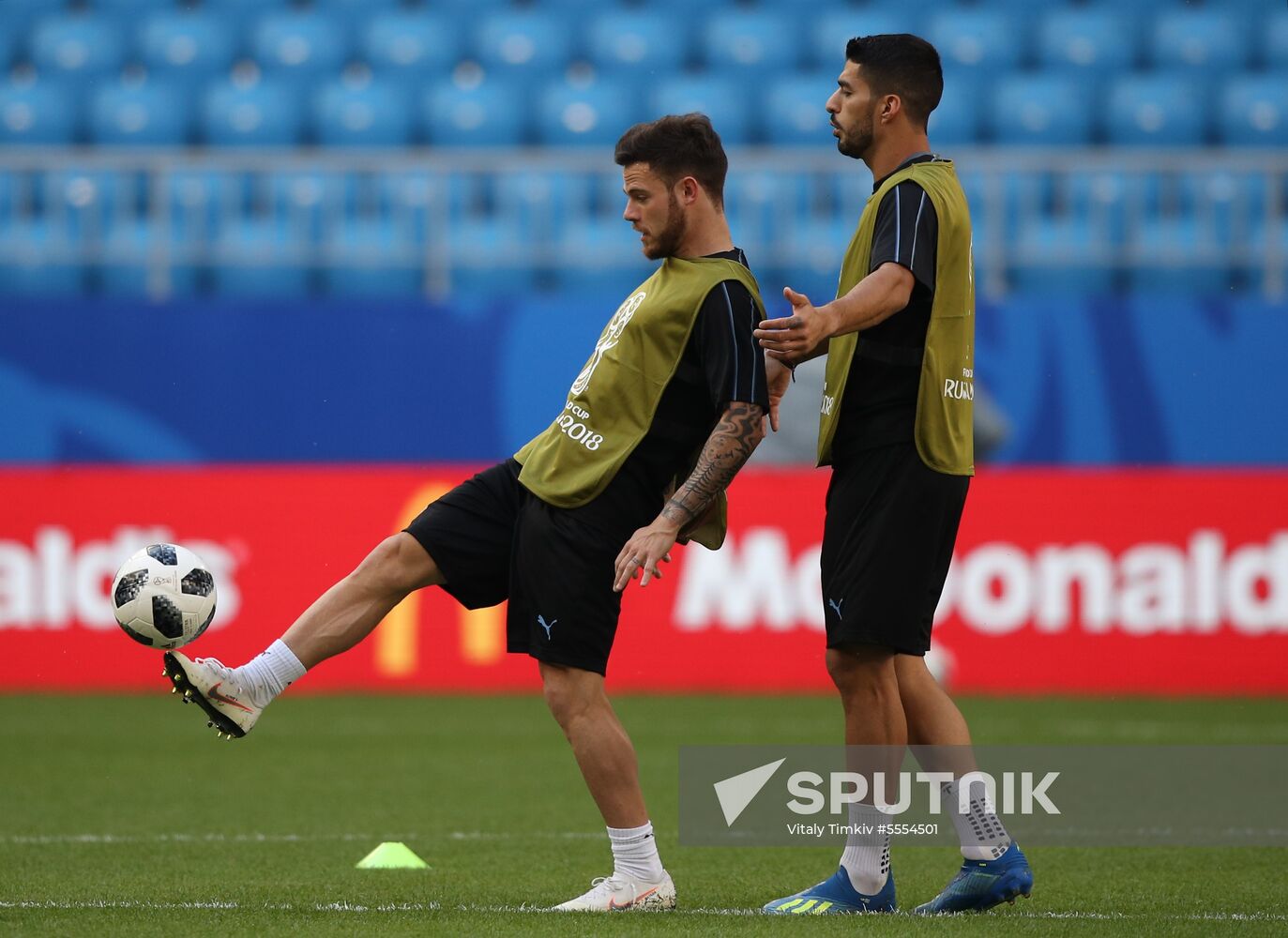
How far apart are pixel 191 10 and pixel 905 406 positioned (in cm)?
1151

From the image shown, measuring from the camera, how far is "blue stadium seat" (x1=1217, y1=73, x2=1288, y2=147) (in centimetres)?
1357

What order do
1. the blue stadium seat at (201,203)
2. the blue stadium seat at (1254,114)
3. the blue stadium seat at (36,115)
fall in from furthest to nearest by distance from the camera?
1. the blue stadium seat at (36,115)
2. the blue stadium seat at (1254,114)
3. the blue stadium seat at (201,203)

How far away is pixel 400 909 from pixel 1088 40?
447 inches

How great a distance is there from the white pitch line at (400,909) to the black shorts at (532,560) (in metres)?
0.66

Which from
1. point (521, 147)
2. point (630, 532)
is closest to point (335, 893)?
point (630, 532)

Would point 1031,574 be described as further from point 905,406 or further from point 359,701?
point 905,406

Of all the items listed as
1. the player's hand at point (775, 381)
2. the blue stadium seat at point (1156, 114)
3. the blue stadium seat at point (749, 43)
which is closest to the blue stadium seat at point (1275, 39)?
the blue stadium seat at point (1156, 114)

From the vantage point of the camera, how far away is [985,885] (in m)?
4.58

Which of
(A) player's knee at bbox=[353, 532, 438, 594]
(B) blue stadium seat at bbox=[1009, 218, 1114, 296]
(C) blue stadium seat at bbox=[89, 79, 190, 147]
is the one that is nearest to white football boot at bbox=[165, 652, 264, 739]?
(A) player's knee at bbox=[353, 532, 438, 594]

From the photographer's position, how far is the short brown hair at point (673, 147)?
4637mm

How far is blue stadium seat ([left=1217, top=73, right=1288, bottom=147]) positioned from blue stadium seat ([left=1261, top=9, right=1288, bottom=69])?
0.44 meters

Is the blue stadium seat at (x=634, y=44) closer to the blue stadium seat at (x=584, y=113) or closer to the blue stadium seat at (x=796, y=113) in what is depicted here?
the blue stadium seat at (x=584, y=113)

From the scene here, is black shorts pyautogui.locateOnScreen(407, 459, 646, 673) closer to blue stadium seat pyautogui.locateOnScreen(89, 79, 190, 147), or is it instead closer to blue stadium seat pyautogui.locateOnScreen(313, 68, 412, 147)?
blue stadium seat pyautogui.locateOnScreen(313, 68, 412, 147)

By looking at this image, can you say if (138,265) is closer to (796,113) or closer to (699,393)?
(796,113)
